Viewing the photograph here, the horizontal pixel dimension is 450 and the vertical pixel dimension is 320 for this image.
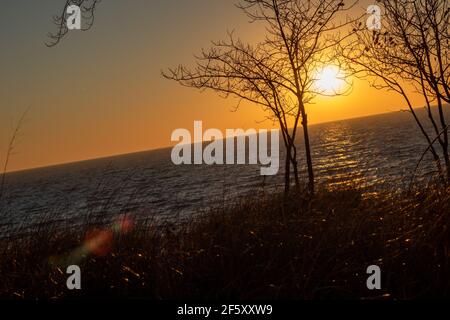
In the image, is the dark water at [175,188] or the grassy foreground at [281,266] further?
the dark water at [175,188]

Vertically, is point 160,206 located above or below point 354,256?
below

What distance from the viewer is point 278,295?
12.3 feet

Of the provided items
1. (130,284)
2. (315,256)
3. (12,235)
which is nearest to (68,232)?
(12,235)

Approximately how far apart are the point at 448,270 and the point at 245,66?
344 inches

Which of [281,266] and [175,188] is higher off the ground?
[281,266]

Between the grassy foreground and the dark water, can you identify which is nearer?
the grassy foreground

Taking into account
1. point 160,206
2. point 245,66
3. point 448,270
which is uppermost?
point 245,66

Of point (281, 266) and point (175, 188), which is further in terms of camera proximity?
point (175, 188)

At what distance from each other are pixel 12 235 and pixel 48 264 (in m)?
3.46

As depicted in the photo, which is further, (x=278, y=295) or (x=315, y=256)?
(x=315, y=256)
